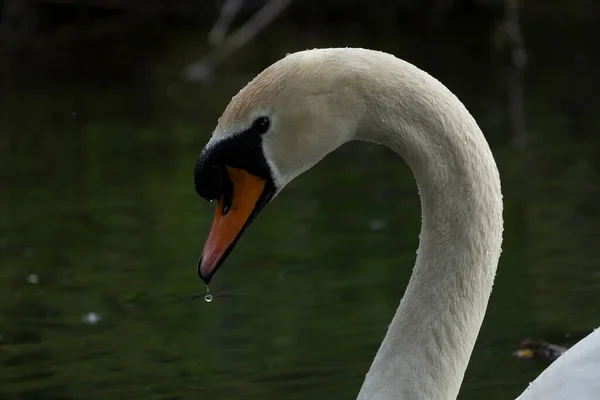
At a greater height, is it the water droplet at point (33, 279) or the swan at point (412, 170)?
the water droplet at point (33, 279)

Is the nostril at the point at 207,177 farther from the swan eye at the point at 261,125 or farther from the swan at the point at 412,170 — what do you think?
the swan eye at the point at 261,125

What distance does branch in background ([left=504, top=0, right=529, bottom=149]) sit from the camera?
11.6 metres

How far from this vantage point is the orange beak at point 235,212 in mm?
3854

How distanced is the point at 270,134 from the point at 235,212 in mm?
253

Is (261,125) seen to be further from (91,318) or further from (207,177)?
(91,318)

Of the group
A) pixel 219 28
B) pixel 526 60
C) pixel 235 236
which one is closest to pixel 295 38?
pixel 526 60

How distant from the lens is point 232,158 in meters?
3.78

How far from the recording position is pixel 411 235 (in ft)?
26.8

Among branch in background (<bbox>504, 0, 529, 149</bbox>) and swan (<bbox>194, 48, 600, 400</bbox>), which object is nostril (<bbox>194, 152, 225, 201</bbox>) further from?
branch in background (<bbox>504, 0, 529, 149</bbox>)

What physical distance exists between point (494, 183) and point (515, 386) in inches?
70.9

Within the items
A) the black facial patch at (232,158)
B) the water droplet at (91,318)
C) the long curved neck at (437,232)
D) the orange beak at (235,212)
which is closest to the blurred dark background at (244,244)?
the water droplet at (91,318)

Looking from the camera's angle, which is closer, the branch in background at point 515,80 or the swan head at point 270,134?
the swan head at point 270,134

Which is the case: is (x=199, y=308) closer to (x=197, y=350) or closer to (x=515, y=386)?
(x=197, y=350)

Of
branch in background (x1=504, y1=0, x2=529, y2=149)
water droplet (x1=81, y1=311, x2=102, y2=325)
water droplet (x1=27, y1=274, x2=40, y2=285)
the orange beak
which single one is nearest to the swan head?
the orange beak
